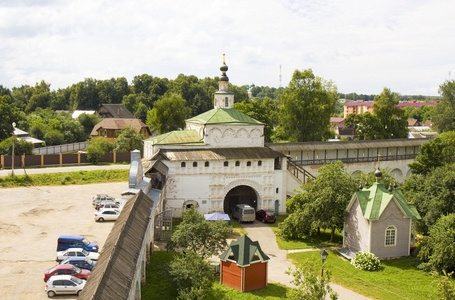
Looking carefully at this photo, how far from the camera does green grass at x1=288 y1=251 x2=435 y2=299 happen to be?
22219 mm

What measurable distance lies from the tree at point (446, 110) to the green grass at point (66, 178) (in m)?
42.7

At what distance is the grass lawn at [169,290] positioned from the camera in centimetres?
1961

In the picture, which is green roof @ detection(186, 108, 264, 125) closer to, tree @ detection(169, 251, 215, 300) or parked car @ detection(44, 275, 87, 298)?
tree @ detection(169, 251, 215, 300)

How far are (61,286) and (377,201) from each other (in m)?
17.4

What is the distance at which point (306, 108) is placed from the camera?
49.1 meters

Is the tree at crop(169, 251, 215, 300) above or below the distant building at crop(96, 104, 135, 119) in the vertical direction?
below

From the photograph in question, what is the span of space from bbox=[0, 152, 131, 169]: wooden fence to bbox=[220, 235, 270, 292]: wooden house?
2875 cm

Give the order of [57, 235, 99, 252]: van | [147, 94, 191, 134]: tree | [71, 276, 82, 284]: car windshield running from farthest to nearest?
1. [147, 94, 191, 134]: tree
2. [57, 235, 99, 252]: van
3. [71, 276, 82, 284]: car windshield

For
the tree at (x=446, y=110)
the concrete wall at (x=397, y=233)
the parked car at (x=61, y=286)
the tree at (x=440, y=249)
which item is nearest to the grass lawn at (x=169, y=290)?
the parked car at (x=61, y=286)

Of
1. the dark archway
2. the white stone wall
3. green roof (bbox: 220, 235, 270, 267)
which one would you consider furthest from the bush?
the white stone wall

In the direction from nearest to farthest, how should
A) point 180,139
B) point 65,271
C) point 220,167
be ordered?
point 65,271 → point 220,167 → point 180,139

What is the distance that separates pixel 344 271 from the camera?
81.6ft

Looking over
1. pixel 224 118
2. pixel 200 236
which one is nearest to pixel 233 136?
pixel 224 118

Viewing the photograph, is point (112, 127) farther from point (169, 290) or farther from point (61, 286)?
point (61, 286)
